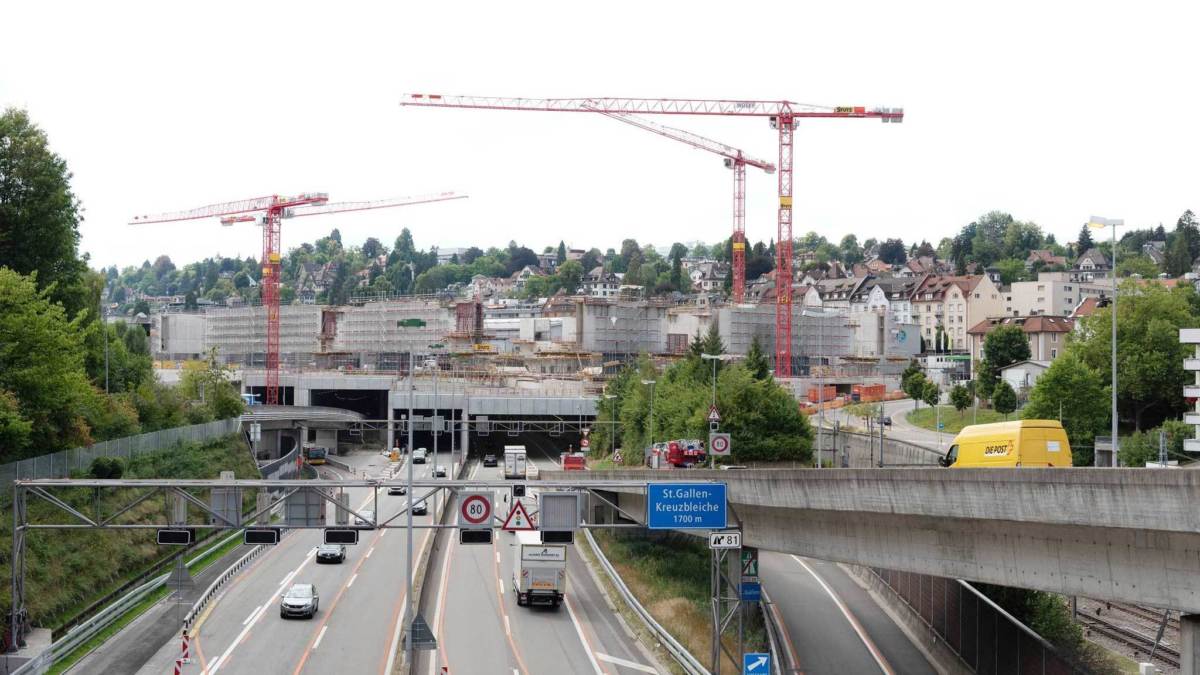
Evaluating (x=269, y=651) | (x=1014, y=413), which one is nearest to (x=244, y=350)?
(x=1014, y=413)

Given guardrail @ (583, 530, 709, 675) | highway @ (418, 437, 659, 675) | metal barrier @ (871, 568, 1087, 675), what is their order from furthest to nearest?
highway @ (418, 437, 659, 675), guardrail @ (583, 530, 709, 675), metal barrier @ (871, 568, 1087, 675)

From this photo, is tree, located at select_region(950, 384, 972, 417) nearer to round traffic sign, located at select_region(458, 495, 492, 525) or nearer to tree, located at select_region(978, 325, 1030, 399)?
tree, located at select_region(978, 325, 1030, 399)

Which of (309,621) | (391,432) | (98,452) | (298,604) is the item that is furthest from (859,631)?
(391,432)

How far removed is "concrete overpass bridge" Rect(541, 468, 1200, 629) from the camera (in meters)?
23.3

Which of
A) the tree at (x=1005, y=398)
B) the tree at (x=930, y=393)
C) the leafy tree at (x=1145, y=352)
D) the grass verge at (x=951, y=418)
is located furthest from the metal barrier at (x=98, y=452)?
the tree at (x=930, y=393)

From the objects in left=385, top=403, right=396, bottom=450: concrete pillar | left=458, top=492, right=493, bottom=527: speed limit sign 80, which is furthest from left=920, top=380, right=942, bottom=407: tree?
left=458, top=492, right=493, bottom=527: speed limit sign 80

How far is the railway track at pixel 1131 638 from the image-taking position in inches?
1474

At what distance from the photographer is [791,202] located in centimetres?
13850

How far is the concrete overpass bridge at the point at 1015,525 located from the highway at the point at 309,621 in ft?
44.7

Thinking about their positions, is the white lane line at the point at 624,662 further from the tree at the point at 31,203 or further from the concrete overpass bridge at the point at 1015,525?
the tree at the point at 31,203

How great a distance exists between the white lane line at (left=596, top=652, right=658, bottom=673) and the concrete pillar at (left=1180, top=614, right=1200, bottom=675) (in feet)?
60.8

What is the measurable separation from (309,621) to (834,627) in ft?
63.2

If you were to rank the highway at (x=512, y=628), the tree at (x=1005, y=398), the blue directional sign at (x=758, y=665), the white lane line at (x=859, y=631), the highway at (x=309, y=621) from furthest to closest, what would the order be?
the tree at (x=1005, y=398) < the white lane line at (x=859, y=631) < the highway at (x=512, y=628) < the highway at (x=309, y=621) < the blue directional sign at (x=758, y=665)

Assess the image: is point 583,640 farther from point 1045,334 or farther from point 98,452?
point 1045,334
